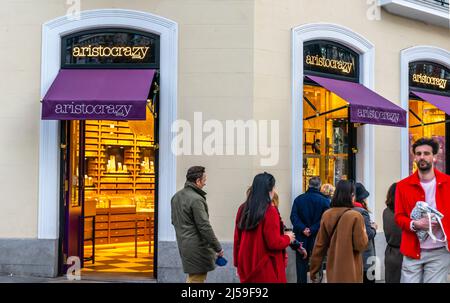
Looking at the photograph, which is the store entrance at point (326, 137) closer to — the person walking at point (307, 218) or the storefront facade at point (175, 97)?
the storefront facade at point (175, 97)

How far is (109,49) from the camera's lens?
1025 centimetres

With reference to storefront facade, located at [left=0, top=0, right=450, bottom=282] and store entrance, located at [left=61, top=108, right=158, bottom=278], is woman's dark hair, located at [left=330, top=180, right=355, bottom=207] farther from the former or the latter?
store entrance, located at [left=61, top=108, right=158, bottom=278]

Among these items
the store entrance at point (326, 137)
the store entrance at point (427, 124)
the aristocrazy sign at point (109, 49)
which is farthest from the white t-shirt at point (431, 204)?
the store entrance at point (427, 124)

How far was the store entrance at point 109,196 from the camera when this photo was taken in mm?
10391

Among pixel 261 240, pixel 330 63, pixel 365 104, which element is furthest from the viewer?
pixel 330 63

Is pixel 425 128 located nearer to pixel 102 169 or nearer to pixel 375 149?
pixel 375 149

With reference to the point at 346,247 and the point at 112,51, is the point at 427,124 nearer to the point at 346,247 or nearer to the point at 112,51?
the point at 112,51

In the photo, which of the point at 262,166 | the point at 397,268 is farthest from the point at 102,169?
the point at 397,268

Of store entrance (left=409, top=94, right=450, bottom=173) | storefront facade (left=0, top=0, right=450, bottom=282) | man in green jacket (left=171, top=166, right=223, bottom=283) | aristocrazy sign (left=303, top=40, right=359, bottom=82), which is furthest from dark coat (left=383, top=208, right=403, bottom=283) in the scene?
store entrance (left=409, top=94, right=450, bottom=173)

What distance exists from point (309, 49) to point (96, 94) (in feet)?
12.9

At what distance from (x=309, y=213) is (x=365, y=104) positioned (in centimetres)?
230

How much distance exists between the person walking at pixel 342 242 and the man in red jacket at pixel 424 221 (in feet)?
1.41

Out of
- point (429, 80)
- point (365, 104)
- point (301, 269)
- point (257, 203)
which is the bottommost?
point (301, 269)

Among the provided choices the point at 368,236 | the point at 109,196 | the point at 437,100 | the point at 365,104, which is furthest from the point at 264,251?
the point at 109,196
